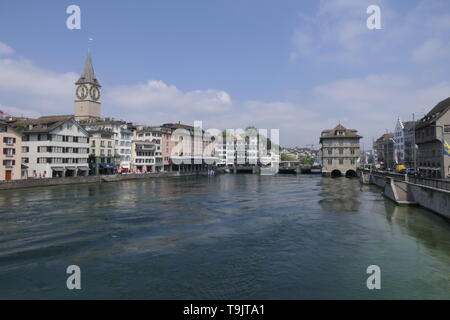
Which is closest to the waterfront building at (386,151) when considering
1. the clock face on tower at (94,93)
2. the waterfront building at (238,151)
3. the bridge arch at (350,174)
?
the bridge arch at (350,174)

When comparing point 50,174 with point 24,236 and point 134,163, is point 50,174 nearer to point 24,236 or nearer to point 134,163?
point 134,163

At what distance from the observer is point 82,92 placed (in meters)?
131

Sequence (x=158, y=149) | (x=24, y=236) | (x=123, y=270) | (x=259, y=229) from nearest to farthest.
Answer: (x=123, y=270), (x=24, y=236), (x=259, y=229), (x=158, y=149)

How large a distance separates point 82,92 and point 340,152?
10085cm

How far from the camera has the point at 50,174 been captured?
73188 millimetres

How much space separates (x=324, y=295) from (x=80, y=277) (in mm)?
11930

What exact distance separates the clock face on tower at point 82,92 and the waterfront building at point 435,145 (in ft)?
381

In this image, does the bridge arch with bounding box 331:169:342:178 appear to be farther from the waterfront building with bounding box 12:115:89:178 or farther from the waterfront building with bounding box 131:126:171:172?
the waterfront building with bounding box 12:115:89:178

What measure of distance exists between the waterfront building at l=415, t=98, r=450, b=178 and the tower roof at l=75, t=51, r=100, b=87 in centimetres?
11751

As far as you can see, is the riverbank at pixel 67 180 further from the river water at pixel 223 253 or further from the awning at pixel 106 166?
the river water at pixel 223 253

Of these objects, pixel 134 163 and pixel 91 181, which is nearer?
pixel 91 181

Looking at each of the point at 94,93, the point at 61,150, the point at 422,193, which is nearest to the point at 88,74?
the point at 94,93

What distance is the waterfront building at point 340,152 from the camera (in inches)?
4139
